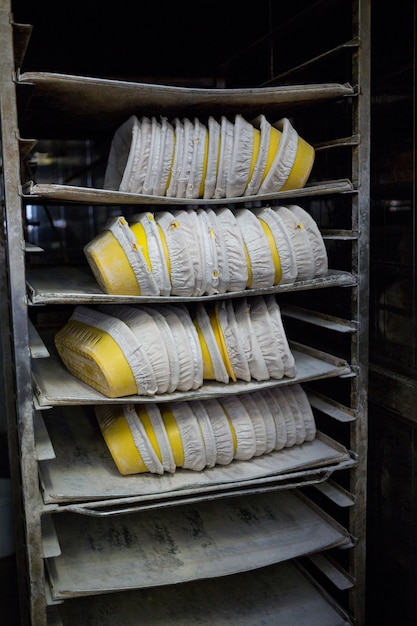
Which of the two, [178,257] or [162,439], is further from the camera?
[162,439]

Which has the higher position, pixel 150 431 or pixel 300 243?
pixel 300 243

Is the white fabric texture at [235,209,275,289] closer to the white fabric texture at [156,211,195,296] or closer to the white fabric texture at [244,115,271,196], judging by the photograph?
the white fabric texture at [244,115,271,196]

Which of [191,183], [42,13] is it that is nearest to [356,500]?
[191,183]

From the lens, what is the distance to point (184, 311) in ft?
8.24

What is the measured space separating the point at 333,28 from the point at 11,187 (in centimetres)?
169

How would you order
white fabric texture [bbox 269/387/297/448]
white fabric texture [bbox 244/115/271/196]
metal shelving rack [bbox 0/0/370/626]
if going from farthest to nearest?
white fabric texture [bbox 269/387/297/448] < white fabric texture [bbox 244/115/271/196] < metal shelving rack [bbox 0/0/370/626]

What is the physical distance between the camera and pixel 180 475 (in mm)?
2482

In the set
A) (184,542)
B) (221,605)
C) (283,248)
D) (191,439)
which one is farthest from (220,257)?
(221,605)

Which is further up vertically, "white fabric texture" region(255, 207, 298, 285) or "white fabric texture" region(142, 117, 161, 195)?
"white fabric texture" region(142, 117, 161, 195)

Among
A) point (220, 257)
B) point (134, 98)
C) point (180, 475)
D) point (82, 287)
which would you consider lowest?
point (180, 475)

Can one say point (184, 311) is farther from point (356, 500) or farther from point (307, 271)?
point (356, 500)

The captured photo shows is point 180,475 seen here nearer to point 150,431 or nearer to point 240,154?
point 150,431

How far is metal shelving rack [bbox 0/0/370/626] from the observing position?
2.21m

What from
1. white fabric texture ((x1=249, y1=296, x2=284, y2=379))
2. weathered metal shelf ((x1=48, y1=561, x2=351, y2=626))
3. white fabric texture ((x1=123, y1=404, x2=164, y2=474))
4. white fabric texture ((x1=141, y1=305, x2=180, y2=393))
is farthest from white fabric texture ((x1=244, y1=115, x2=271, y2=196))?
weathered metal shelf ((x1=48, y1=561, x2=351, y2=626))
